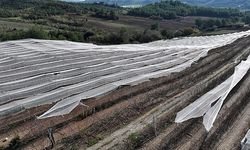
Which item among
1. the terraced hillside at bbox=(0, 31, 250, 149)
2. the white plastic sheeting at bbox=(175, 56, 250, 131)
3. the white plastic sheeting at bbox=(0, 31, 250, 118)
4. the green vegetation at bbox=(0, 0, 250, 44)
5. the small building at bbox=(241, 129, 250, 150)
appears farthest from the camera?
the green vegetation at bbox=(0, 0, 250, 44)

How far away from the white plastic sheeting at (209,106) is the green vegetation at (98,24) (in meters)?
26.8

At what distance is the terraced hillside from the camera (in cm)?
1758

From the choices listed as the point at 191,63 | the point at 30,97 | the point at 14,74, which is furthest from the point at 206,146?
the point at 191,63

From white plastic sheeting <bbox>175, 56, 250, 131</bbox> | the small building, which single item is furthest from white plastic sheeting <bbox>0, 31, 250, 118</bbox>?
the small building

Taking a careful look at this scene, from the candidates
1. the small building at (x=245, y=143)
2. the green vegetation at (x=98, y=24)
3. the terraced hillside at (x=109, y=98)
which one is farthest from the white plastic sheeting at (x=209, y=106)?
the green vegetation at (x=98, y=24)

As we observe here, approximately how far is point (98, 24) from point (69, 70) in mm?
47570

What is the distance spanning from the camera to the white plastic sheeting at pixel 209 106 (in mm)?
20078

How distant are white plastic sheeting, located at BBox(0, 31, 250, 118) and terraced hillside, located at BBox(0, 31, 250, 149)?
6 cm

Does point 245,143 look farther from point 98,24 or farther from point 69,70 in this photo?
point 98,24

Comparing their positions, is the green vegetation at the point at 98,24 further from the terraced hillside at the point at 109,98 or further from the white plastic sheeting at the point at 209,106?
the white plastic sheeting at the point at 209,106

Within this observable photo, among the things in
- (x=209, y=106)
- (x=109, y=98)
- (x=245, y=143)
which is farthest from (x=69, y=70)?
(x=245, y=143)

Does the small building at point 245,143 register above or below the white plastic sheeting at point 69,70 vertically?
below

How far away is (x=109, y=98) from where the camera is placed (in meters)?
23.6

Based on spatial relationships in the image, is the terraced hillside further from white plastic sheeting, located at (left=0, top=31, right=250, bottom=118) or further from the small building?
the small building
